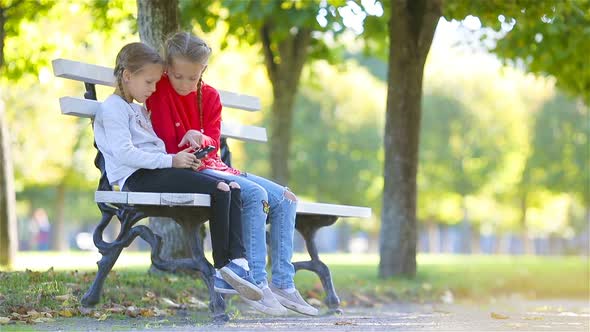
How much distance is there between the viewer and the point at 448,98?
3991 centimetres

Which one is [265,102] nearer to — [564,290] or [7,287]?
[564,290]

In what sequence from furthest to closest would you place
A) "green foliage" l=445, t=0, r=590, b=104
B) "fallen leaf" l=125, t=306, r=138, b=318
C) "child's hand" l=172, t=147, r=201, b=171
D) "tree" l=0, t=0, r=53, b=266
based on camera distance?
"tree" l=0, t=0, r=53, b=266, "green foliage" l=445, t=0, r=590, b=104, "fallen leaf" l=125, t=306, r=138, b=318, "child's hand" l=172, t=147, r=201, b=171

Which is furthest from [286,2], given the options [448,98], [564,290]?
[448,98]

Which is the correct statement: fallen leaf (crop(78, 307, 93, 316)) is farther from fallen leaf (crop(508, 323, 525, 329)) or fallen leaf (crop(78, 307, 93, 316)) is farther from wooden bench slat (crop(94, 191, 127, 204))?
fallen leaf (crop(508, 323, 525, 329))

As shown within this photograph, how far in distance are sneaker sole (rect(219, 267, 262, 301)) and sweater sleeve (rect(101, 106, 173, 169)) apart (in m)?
0.73

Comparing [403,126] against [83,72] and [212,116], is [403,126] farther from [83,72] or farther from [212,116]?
[83,72]

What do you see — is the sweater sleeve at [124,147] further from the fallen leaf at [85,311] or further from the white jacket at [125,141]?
Result: the fallen leaf at [85,311]

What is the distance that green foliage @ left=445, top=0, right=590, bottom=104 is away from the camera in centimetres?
1192

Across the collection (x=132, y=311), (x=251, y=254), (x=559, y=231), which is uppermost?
(x=251, y=254)

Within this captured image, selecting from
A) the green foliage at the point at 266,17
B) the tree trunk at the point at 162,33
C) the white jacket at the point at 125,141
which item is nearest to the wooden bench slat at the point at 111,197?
the white jacket at the point at 125,141

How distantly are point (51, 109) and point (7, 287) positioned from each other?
2315cm

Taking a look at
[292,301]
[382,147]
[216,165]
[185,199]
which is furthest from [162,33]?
[382,147]

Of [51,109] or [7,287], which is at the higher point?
[51,109]

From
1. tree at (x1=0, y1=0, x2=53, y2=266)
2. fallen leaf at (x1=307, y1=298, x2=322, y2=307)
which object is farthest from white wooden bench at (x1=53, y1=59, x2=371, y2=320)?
tree at (x1=0, y1=0, x2=53, y2=266)
